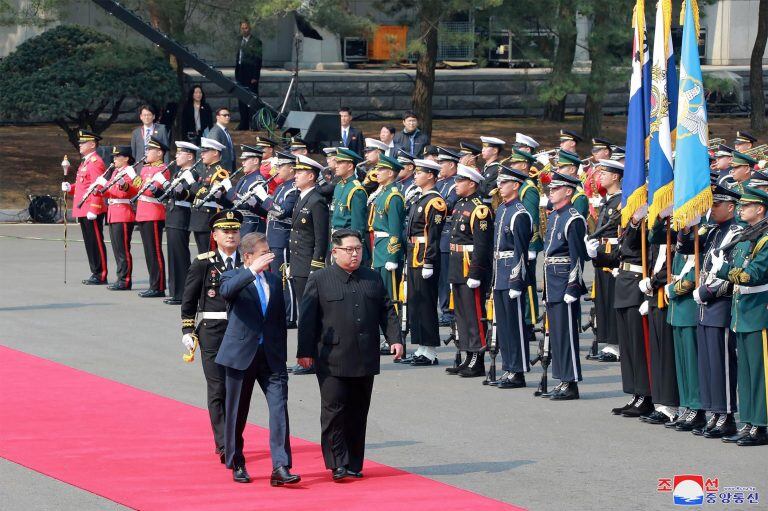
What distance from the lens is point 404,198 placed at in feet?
52.7

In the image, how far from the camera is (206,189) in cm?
1769

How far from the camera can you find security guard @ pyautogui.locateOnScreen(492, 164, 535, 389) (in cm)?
1339

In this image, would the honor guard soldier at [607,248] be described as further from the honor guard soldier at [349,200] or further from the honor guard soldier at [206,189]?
the honor guard soldier at [206,189]

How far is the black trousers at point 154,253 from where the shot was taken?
1880 centimetres

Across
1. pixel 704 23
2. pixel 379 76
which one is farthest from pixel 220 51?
pixel 704 23

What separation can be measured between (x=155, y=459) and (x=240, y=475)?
2.97 feet

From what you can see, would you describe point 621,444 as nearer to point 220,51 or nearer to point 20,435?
point 20,435

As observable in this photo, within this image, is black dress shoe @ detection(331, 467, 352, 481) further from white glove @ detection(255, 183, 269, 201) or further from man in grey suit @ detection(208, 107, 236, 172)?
man in grey suit @ detection(208, 107, 236, 172)

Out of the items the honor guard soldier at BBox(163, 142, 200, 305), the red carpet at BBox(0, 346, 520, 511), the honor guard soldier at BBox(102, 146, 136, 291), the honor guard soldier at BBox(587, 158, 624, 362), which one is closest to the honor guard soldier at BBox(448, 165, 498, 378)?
the honor guard soldier at BBox(587, 158, 624, 362)

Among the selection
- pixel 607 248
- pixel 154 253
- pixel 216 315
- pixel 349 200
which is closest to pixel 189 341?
pixel 216 315

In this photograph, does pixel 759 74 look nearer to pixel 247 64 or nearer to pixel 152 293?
pixel 247 64

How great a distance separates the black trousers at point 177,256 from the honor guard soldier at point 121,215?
0.96m

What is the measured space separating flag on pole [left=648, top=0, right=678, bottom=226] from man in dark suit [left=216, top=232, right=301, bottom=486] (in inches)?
134

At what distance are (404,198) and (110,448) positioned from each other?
19.3ft
